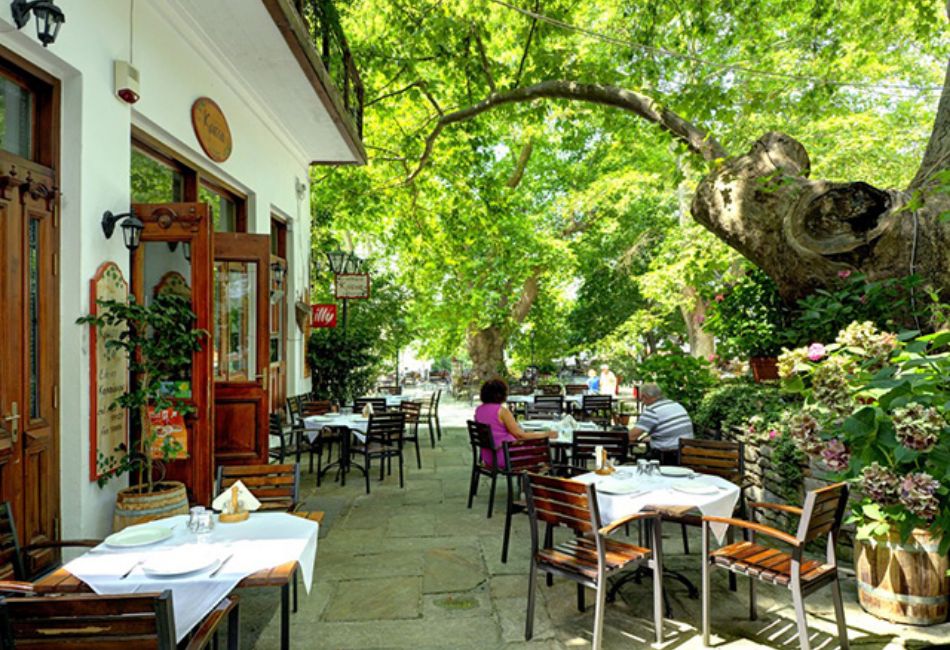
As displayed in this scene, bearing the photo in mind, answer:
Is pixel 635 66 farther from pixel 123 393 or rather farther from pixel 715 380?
pixel 123 393

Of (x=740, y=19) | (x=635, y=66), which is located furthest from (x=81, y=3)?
(x=740, y=19)

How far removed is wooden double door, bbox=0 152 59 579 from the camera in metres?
3.61

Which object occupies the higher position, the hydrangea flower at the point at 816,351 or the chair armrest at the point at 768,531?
the hydrangea flower at the point at 816,351

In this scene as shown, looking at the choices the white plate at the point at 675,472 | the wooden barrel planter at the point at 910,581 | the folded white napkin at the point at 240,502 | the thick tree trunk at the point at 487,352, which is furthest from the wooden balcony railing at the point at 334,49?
the thick tree trunk at the point at 487,352

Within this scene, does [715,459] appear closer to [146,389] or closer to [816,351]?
[816,351]

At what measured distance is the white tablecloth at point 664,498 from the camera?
12.4 feet

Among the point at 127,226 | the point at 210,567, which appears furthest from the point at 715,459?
the point at 127,226

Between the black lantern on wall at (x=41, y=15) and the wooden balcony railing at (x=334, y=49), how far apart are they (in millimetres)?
3528

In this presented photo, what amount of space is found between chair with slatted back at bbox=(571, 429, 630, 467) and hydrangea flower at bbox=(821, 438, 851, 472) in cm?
233

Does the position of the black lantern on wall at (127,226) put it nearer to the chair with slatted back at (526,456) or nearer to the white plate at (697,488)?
the chair with slatted back at (526,456)

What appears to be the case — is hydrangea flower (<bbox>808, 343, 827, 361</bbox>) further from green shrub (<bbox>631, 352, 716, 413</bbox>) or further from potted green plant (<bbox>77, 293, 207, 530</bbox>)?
potted green plant (<bbox>77, 293, 207, 530</bbox>)

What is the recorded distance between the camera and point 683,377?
7.89m

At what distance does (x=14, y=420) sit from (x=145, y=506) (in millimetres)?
951

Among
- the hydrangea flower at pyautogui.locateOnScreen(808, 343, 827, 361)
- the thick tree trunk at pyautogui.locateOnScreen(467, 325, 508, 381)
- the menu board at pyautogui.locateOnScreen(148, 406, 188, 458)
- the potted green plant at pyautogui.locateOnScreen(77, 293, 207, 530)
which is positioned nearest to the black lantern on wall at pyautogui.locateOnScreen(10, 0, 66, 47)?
the potted green plant at pyautogui.locateOnScreen(77, 293, 207, 530)
